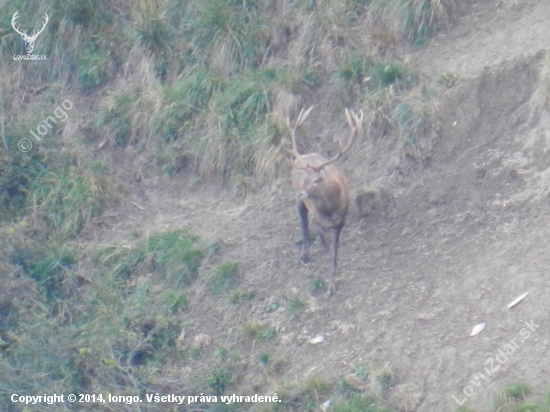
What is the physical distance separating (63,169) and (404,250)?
4.24m

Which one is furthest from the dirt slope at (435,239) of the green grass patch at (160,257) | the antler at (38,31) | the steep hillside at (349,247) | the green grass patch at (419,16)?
the antler at (38,31)

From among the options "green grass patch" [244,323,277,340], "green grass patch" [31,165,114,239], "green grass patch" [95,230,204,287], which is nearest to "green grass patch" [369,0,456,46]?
"green grass patch" [95,230,204,287]

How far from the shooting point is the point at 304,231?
9.15m

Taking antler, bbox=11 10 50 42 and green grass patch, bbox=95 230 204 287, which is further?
antler, bbox=11 10 50 42

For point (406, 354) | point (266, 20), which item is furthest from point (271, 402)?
point (266, 20)

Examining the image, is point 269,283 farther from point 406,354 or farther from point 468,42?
point 468,42

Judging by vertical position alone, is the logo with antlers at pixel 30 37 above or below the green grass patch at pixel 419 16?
below

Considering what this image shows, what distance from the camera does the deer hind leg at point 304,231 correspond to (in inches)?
358

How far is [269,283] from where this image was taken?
29.6 feet

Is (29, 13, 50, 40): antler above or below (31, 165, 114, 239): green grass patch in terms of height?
above

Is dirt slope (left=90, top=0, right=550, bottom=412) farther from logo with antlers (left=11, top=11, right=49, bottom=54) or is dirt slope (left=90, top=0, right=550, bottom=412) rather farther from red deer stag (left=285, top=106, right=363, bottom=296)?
logo with antlers (left=11, top=11, right=49, bottom=54)

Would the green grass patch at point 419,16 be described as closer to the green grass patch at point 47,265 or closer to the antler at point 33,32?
the green grass patch at point 47,265

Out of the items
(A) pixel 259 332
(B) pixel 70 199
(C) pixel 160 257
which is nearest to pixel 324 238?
(A) pixel 259 332

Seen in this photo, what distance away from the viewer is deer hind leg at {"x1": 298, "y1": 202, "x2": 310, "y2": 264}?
909 cm
